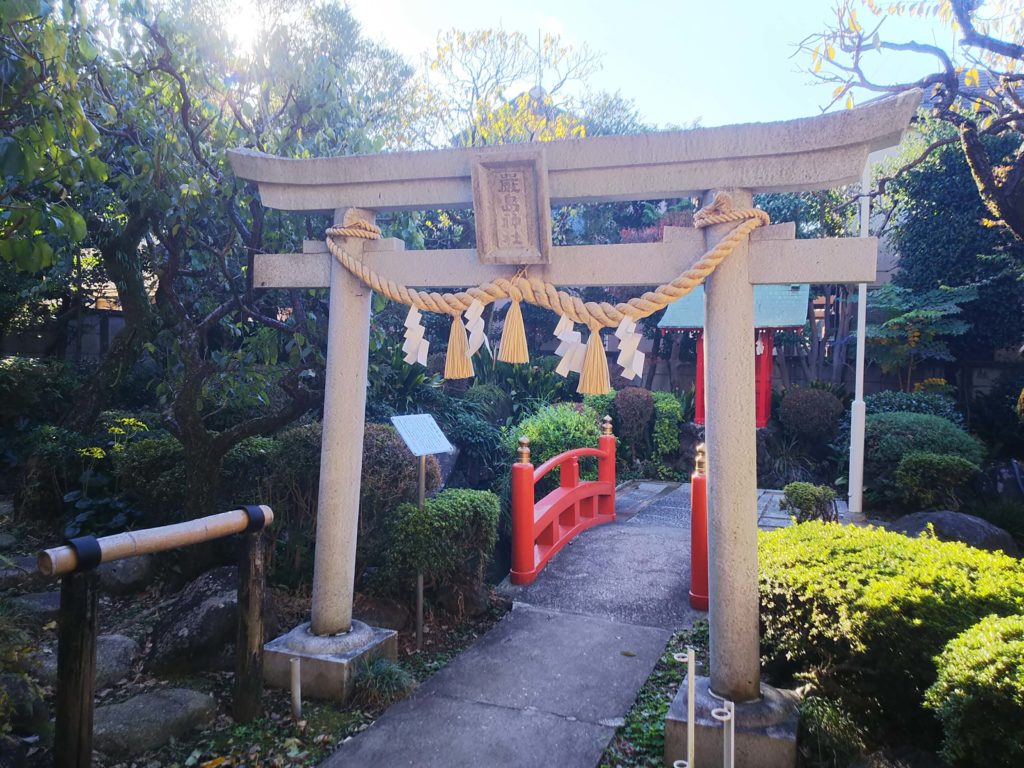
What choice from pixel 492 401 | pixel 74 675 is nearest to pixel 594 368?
pixel 74 675

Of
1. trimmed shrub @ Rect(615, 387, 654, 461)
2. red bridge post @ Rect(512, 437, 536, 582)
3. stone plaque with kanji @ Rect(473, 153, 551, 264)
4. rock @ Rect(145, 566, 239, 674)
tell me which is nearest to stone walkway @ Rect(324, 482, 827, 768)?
red bridge post @ Rect(512, 437, 536, 582)

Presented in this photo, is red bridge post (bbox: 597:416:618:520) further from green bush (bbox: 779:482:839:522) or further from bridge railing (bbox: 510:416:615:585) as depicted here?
green bush (bbox: 779:482:839:522)

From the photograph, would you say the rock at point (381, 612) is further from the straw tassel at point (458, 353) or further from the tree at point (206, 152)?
the straw tassel at point (458, 353)

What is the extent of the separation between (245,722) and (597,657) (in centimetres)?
229

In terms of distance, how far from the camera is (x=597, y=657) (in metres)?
Result: 4.92

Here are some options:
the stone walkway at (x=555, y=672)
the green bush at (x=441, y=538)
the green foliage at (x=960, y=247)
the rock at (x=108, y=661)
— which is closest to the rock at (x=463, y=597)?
the green bush at (x=441, y=538)

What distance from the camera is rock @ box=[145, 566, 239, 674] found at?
15.1 feet

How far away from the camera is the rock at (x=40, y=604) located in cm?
522

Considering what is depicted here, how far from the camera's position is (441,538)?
536 cm

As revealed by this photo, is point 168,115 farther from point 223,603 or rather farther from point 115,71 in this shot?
point 223,603

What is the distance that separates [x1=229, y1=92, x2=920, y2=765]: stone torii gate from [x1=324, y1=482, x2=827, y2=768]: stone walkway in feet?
1.91

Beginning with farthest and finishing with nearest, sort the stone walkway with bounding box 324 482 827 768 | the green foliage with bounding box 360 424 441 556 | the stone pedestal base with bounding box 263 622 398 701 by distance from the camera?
the green foliage with bounding box 360 424 441 556
the stone pedestal base with bounding box 263 622 398 701
the stone walkway with bounding box 324 482 827 768

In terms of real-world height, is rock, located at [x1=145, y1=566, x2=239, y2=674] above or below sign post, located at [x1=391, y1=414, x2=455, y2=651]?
below

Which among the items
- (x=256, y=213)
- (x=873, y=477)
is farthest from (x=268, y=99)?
(x=873, y=477)
